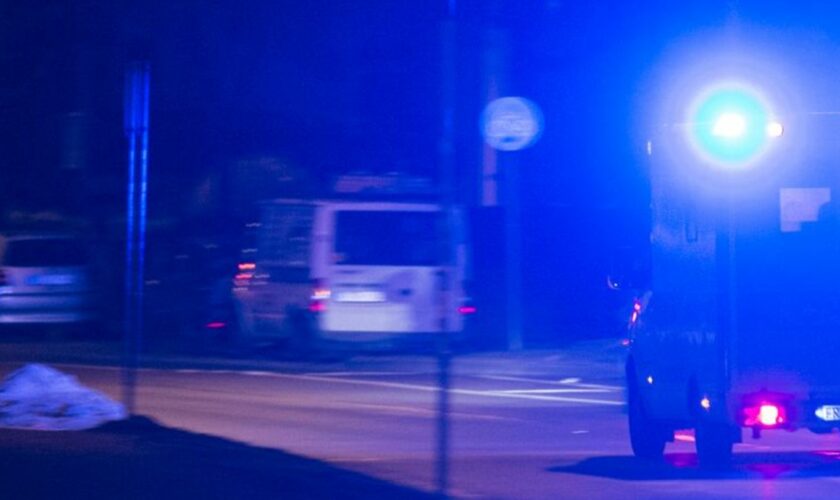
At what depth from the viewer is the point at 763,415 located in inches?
453

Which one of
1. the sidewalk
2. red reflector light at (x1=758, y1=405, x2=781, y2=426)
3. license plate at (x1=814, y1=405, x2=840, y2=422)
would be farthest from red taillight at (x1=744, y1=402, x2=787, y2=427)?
the sidewalk

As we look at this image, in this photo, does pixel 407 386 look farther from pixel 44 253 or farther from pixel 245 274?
pixel 44 253

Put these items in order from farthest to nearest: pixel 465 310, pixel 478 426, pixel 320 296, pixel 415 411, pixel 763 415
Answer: pixel 465 310, pixel 320 296, pixel 415 411, pixel 478 426, pixel 763 415

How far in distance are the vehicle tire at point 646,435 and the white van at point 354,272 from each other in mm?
8979

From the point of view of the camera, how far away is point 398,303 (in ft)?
77.2

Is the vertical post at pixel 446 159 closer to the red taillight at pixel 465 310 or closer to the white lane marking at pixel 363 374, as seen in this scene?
the white lane marking at pixel 363 374

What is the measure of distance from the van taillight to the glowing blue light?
37.4ft

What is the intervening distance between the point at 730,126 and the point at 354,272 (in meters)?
11.8

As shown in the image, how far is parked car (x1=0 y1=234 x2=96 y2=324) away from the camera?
1081 inches

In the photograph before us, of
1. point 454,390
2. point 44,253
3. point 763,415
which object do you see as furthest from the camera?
point 44,253

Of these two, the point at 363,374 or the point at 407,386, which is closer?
the point at 407,386

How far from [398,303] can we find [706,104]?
11.6 metres

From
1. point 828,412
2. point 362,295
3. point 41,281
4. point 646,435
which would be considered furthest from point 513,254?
point 828,412

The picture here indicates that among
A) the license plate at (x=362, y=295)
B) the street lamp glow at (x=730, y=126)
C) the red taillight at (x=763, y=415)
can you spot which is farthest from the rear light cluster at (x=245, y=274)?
the red taillight at (x=763, y=415)
